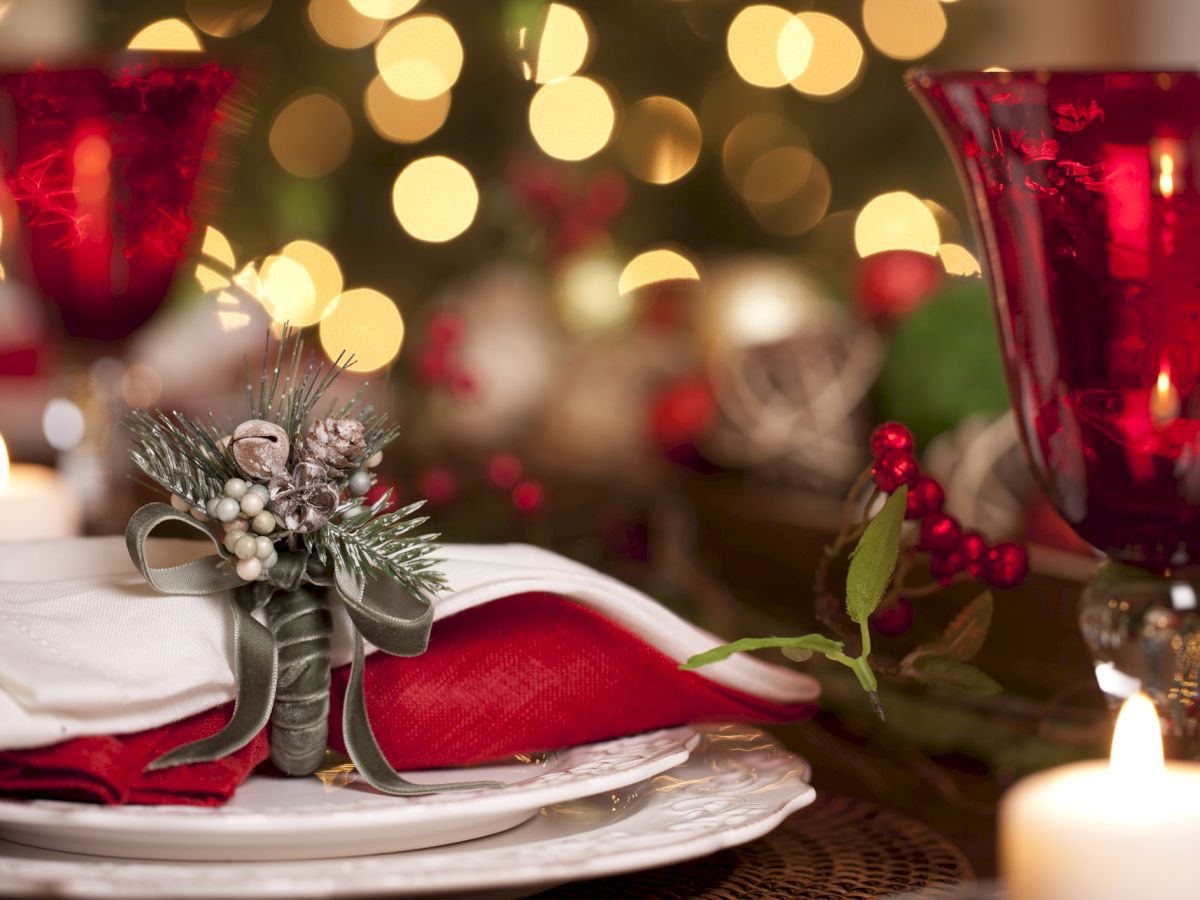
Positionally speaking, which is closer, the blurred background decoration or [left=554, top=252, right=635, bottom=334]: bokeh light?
the blurred background decoration

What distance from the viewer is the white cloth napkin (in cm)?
40

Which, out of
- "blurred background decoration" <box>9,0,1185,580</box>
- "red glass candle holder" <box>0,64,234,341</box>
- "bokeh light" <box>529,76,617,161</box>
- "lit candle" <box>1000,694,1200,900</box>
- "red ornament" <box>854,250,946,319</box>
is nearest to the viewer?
"lit candle" <box>1000,694,1200,900</box>

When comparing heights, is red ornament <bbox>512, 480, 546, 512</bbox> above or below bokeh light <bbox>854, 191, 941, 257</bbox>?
below

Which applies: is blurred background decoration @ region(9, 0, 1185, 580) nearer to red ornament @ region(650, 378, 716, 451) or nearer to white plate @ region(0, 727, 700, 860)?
red ornament @ region(650, 378, 716, 451)

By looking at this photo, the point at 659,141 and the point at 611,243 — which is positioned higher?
the point at 659,141

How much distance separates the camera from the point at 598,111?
246cm

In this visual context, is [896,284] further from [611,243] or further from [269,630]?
[269,630]

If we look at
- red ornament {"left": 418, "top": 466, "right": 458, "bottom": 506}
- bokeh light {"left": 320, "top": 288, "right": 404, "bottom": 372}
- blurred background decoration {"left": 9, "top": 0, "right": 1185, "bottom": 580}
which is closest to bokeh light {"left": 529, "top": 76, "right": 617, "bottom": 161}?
blurred background decoration {"left": 9, "top": 0, "right": 1185, "bottom": 580}

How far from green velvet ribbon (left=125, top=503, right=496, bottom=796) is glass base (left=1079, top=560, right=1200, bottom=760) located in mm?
246

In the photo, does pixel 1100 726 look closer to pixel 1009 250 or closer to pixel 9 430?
pixel 1009 250

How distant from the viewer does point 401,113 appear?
2299 mm

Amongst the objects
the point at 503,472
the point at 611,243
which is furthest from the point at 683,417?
the point at 611,243

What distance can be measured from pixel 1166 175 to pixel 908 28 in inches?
77.9

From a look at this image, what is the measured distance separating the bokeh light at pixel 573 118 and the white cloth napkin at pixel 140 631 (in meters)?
1.93
